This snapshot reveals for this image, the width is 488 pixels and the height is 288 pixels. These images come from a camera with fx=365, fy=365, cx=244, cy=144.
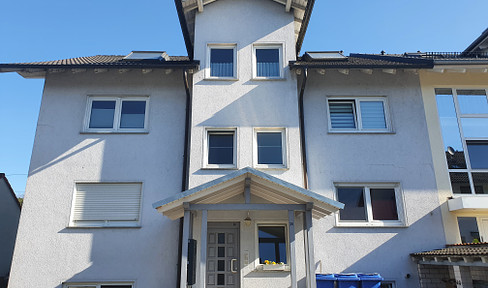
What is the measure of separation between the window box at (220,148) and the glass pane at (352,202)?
3059 millimetres

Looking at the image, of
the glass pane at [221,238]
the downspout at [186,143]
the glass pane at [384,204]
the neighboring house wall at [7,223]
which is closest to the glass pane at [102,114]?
the downspout at [186,143]

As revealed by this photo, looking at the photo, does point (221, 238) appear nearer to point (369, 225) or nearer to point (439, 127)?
point (369, 225)

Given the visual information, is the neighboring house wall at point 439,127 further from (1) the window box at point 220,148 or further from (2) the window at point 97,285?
(2) the window at point 97,285

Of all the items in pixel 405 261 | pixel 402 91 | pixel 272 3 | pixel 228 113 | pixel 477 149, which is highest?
pixel 272 3

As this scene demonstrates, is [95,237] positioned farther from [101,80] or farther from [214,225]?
[101,80]

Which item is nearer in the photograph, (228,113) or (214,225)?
Answer: (214,225)

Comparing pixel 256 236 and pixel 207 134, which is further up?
pixel 207 134

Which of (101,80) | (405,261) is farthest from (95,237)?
(405,261)

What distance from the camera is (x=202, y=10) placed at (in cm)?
1114

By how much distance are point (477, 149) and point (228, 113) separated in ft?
23.8

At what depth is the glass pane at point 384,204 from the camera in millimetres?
9738

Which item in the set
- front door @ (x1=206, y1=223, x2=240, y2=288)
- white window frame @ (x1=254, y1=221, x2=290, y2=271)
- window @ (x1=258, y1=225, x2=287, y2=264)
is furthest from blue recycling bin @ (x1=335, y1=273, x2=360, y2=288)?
front door @ (x1=206, y1=223, x2=240, y2=288)

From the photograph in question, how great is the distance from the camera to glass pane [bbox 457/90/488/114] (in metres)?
10.8

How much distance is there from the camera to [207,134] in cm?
1002
